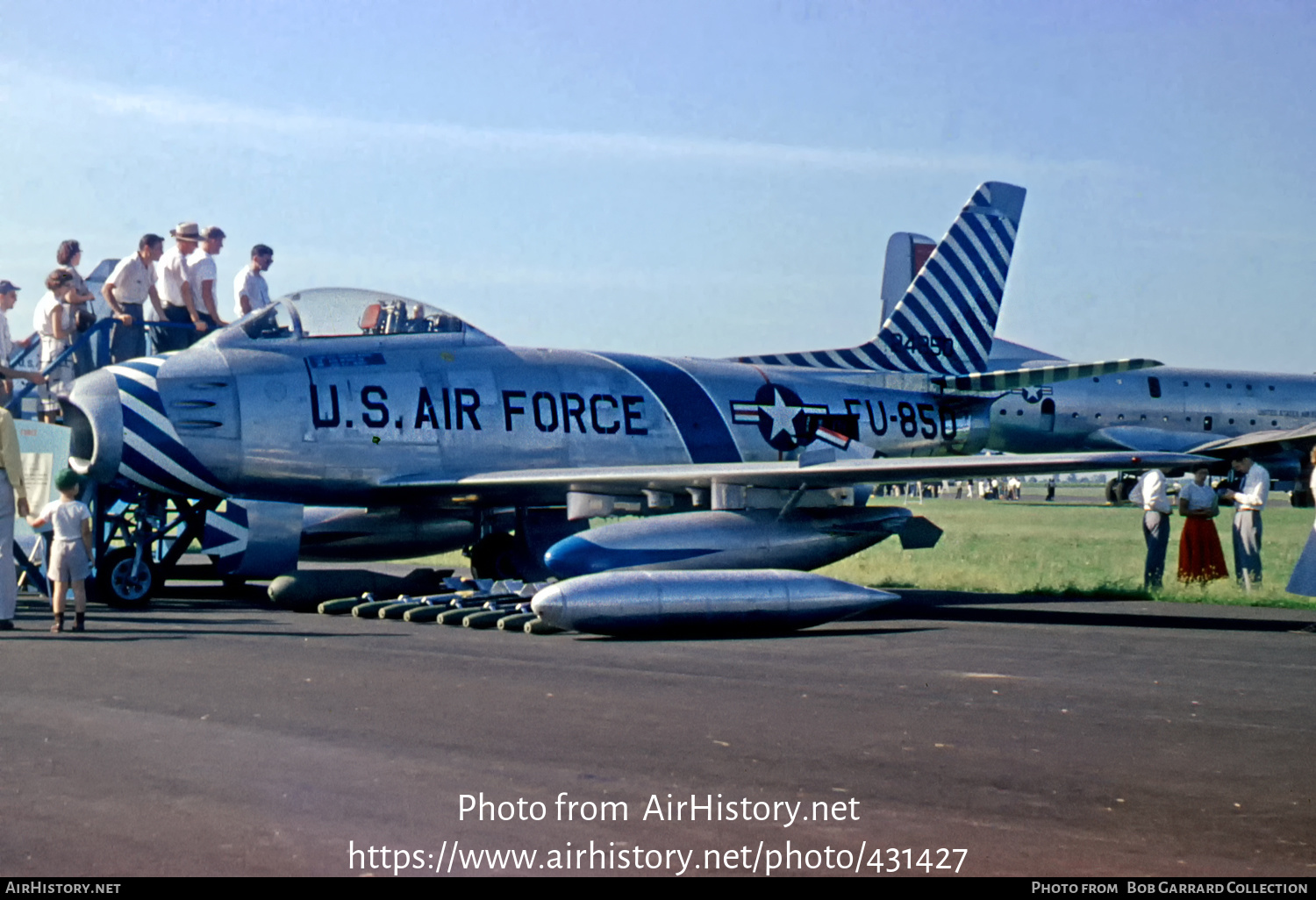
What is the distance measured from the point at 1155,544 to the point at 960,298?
578 cm

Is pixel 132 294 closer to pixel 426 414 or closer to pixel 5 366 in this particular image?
pixel 5 366

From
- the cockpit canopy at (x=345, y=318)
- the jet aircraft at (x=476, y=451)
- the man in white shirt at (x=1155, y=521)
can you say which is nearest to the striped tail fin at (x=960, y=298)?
the jet aircraft at (x=476, y=451)

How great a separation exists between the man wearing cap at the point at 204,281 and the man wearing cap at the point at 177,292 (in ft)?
0.23

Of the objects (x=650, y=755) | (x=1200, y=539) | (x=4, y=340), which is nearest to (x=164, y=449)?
(x=4, y=340)

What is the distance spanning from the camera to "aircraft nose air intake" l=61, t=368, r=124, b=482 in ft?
45.7

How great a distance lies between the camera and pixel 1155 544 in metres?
17.6

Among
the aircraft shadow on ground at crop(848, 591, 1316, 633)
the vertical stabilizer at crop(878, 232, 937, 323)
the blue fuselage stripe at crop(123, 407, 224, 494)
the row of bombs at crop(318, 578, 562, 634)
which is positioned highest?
the vertical stabilizer at crop(878, 232, 937, 323)

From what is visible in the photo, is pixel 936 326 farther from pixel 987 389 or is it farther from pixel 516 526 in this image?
pixel 516 526

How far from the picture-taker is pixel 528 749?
637 cm

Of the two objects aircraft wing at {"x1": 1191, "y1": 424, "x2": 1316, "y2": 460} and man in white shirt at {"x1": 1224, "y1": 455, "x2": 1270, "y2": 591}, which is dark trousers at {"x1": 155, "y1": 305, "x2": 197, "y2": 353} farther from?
aircraft wing at {"x1": 1191, "y1": 424, "x2": 1316, "y2": 460}

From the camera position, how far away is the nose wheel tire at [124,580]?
13977 millimetres

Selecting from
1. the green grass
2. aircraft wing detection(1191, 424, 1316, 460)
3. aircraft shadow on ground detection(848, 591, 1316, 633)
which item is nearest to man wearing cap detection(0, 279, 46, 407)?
aircraft shadow on ground detection(848, 591, 1316, 633)

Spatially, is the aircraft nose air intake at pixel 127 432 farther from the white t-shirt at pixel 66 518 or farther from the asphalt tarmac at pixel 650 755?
the asphalt tarmac at pixel 650 755

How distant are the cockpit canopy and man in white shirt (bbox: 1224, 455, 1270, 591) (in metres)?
9.23
